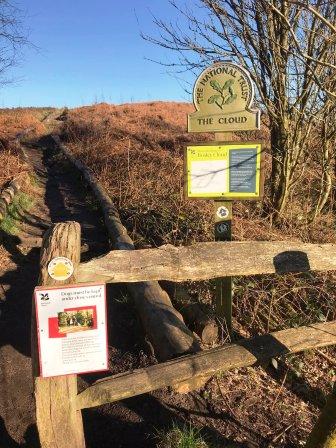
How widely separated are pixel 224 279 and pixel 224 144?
1286 millimetres

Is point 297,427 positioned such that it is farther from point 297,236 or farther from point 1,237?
point 1,237

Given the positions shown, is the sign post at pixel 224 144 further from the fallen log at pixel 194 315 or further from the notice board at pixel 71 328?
the notice board at pixel 71 328

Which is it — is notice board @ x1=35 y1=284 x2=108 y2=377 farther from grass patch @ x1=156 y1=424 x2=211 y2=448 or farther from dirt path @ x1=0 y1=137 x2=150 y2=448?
dirt path @ x1=0 y1=137 x2=150 y2=448

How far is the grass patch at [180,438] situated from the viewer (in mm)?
2826

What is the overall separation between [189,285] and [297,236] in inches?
71.3

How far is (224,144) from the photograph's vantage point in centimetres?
385

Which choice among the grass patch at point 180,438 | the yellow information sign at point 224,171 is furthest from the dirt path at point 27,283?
the yellow information sign at point 224,171

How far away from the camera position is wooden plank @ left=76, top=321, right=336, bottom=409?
2527 mm

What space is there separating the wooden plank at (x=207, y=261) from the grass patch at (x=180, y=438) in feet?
3.52

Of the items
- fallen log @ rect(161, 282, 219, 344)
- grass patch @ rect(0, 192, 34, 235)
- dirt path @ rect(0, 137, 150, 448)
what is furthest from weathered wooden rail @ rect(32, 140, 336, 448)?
grass patch @ rect(0, 192, 34, 235)

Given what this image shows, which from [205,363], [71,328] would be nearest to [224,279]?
[205,363]

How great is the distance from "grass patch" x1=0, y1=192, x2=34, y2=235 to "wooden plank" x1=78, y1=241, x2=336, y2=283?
5324 mm

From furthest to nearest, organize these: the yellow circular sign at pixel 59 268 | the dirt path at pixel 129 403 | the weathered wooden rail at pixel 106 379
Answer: the dirt path at pixel 129 403 < the weathered wooden rail at pixel 106 379 < the yellow circular sign at pixel 59 268

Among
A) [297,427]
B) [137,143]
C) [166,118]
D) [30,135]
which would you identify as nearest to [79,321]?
[297,427]
